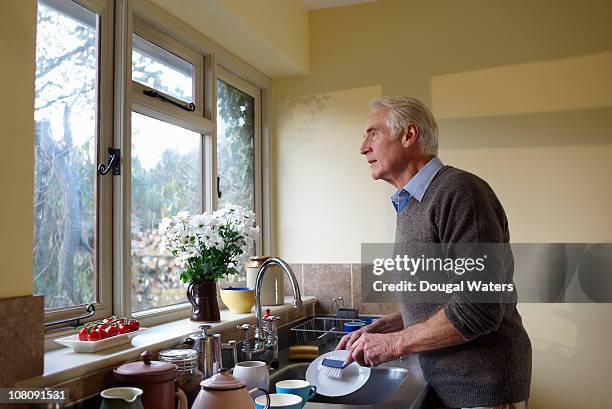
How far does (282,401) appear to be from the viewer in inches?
59.6

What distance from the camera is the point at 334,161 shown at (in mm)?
2902

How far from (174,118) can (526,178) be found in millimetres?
1583

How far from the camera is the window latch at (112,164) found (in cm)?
183

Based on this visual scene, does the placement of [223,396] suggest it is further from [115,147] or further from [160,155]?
[160,155]

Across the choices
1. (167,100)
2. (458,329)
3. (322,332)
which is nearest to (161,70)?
(167,100)

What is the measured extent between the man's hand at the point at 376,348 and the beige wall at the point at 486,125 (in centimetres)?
122

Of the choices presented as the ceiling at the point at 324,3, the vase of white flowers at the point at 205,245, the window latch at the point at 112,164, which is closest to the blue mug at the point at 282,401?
the vase of white flowers at the point at 205,245

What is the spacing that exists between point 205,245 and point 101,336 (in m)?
0.52

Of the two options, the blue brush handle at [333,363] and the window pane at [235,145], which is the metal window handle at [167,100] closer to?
the window pane at [235,145]

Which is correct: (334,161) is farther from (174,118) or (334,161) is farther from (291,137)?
(174,118)

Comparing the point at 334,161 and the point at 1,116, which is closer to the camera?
the point at 1,116

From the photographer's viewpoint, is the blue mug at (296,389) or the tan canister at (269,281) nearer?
the blue mug at (296,389)

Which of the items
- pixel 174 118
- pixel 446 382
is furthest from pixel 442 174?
pixel 174 118

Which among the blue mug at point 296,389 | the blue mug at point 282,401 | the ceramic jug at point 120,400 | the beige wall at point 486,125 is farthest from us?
the beige wall at point 486,125
